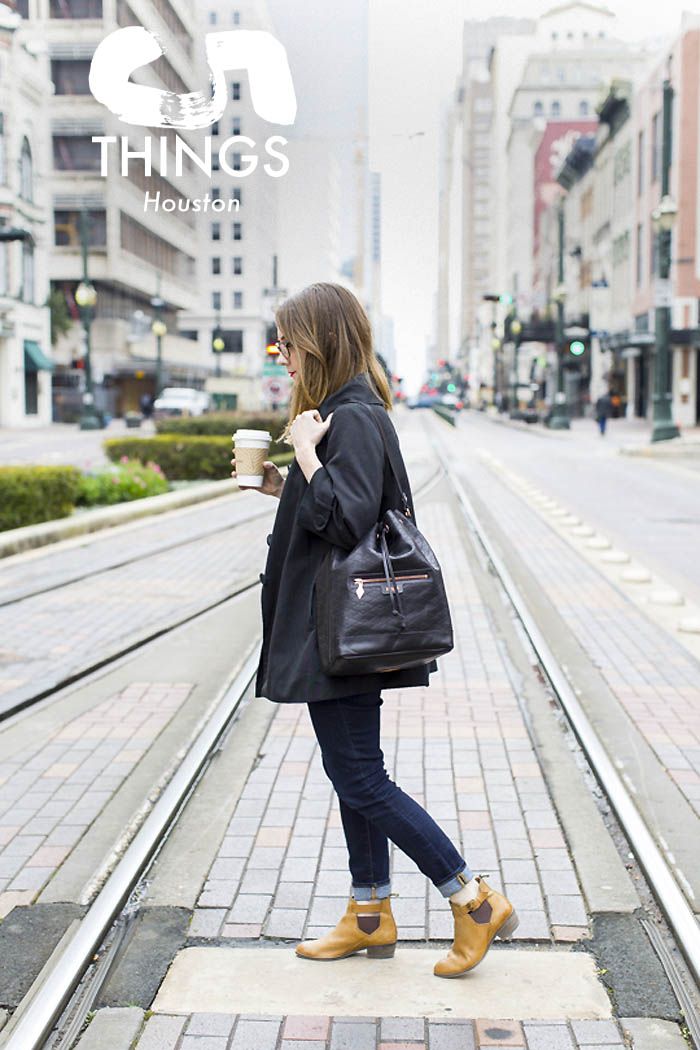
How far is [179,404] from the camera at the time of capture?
53.9 meters

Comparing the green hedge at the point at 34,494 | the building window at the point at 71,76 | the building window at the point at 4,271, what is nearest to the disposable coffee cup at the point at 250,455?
the green hedge at the point at 34,494

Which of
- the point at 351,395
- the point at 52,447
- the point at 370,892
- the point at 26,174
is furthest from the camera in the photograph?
the point at 26,174

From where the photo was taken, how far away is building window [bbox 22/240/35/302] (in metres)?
55.7

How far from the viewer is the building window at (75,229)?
68.8 m

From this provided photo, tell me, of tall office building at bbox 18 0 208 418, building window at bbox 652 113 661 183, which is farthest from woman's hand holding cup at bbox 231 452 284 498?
tall office building at bbox 18 0 208 418

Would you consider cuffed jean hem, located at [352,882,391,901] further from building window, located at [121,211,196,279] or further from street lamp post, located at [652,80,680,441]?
building window, located at [121,211,196,279]

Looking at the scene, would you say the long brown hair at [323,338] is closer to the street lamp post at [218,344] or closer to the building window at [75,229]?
the street lamp post at [218,344]

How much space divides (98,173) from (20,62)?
14.5 metres

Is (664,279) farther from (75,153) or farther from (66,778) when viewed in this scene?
(75,153)

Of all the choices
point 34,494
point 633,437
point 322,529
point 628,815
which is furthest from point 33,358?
point 322,529

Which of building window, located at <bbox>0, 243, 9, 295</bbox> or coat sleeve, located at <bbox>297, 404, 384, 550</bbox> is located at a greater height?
building window, located at <bbox>0, 243, 9, 295</bbox>

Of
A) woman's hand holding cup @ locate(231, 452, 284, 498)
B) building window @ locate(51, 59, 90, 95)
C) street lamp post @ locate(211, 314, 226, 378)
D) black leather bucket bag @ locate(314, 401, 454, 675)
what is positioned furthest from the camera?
street lamp post @ locate(211, 314, 226, 378)

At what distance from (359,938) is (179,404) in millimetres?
50932

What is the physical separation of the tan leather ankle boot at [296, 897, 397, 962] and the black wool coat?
0.73 m
